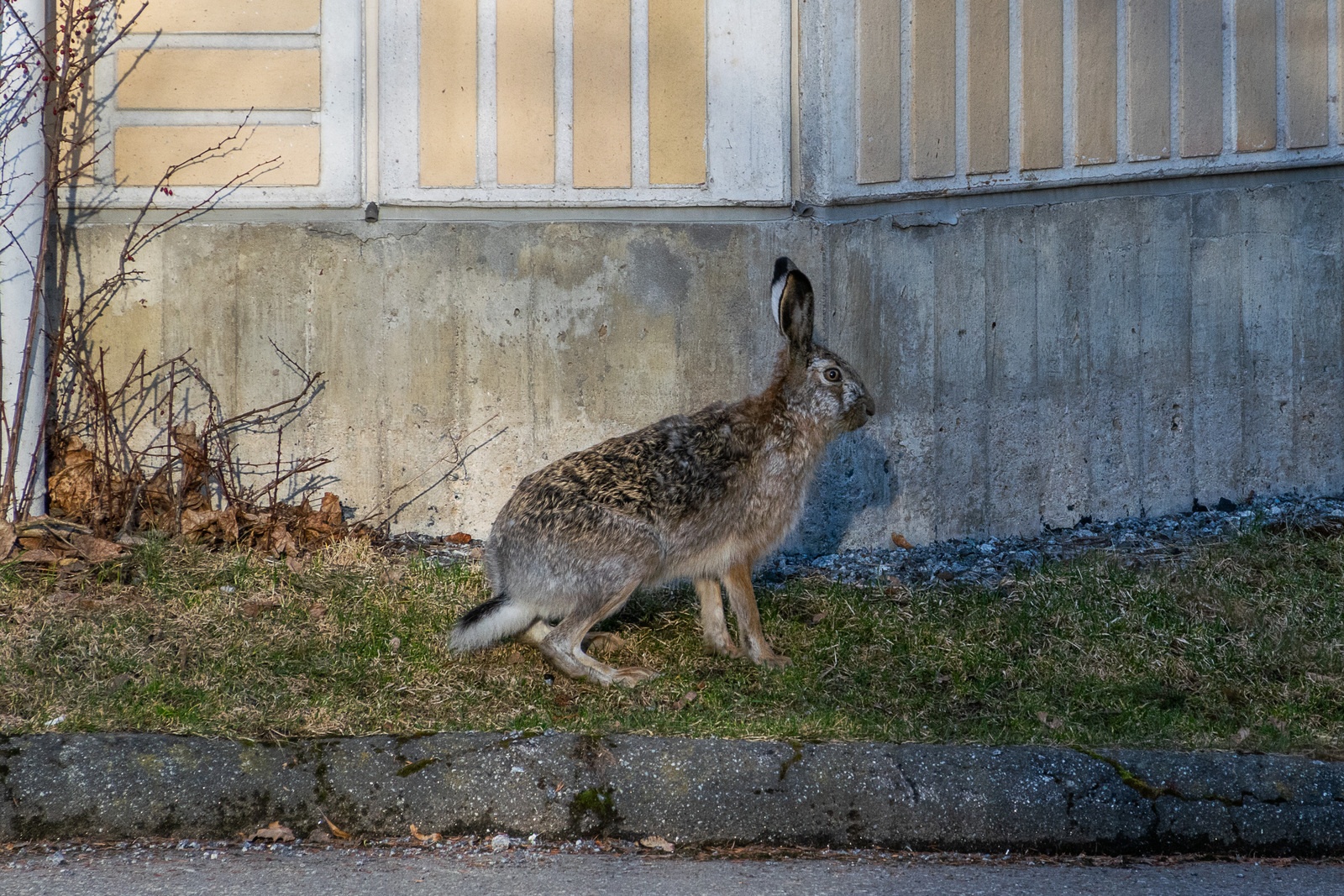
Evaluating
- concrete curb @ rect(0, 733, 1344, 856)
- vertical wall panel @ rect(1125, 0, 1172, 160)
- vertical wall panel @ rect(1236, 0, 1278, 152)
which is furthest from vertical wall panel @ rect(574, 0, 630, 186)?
concrete curb @ rect(0, 733, 1344, 856)

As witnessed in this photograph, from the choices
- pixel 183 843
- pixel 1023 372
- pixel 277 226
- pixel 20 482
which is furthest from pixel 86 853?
pixel 1023 372

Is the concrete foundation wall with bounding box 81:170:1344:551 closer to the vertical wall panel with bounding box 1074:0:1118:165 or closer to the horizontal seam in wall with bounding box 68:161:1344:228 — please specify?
the horizontal seam in wall with bounding box 68:161:1344:228

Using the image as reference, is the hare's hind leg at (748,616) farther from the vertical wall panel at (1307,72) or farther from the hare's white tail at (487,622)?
the vertical wall panel at (1307,72)

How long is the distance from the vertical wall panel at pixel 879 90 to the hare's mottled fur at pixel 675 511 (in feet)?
4.16

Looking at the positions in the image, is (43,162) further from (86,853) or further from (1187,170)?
(1187,170)

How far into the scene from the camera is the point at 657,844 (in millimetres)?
4016

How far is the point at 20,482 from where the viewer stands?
21.2 ft

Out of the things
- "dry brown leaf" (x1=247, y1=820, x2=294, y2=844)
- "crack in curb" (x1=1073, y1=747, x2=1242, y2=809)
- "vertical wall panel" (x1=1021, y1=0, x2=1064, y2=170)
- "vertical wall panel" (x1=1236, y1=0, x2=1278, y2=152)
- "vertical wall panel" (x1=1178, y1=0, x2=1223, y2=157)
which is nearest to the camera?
"dry brown leaf" (x1=247, y1=820, x2=294, y2=844)

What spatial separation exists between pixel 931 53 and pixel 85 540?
15.5 ft

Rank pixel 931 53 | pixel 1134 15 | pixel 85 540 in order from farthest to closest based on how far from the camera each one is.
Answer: pixel 1134 15
pixel 931 53
pixel 85 540

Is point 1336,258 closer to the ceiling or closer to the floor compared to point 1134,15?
closer to the floor

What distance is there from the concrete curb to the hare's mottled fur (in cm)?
126

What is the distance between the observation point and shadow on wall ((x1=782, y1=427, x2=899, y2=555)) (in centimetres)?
704

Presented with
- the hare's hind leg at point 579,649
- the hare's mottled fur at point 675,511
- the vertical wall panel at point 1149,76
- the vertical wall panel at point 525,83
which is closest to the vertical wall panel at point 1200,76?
the vertical wall panel at point 1149,76
